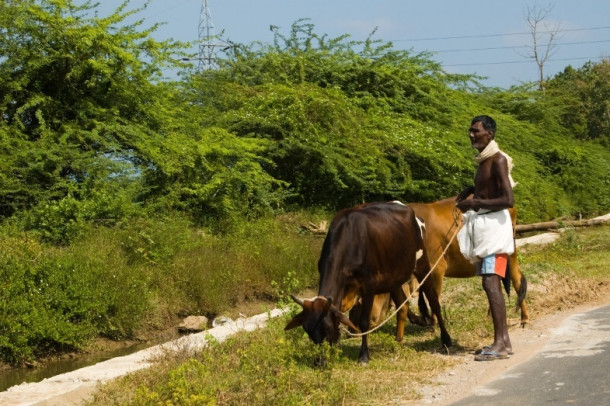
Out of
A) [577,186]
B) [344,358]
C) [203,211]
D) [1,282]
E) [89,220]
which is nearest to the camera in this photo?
[344,358]

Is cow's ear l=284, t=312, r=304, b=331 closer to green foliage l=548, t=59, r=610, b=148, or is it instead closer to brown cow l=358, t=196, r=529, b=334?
brown cow l=358, t=196, r=529, b=334

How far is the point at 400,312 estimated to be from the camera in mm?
9859

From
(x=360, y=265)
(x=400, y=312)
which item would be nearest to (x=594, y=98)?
(x=400, y=312)

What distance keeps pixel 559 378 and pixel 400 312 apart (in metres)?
2.65

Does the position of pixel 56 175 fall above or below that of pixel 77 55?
below

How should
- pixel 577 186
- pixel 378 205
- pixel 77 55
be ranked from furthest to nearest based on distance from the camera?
pixel 577 186 < pixel 77 55 < pixel 378 205

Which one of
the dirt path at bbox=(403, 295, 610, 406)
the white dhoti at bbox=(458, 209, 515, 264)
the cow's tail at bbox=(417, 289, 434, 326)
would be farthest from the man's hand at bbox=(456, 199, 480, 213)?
the cow's tail at bbox=(417, 289, 434, 326)

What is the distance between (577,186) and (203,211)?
53.7 ft

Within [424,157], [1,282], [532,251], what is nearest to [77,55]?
[1,282]

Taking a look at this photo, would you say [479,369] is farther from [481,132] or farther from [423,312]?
[423,312]

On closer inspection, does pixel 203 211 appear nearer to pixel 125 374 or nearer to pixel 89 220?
pixel 89 220

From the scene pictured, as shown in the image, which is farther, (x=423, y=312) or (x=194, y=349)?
(x=423, y=312)

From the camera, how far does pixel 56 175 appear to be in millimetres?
16047

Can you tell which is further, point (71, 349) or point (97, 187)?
point (97, 187)
